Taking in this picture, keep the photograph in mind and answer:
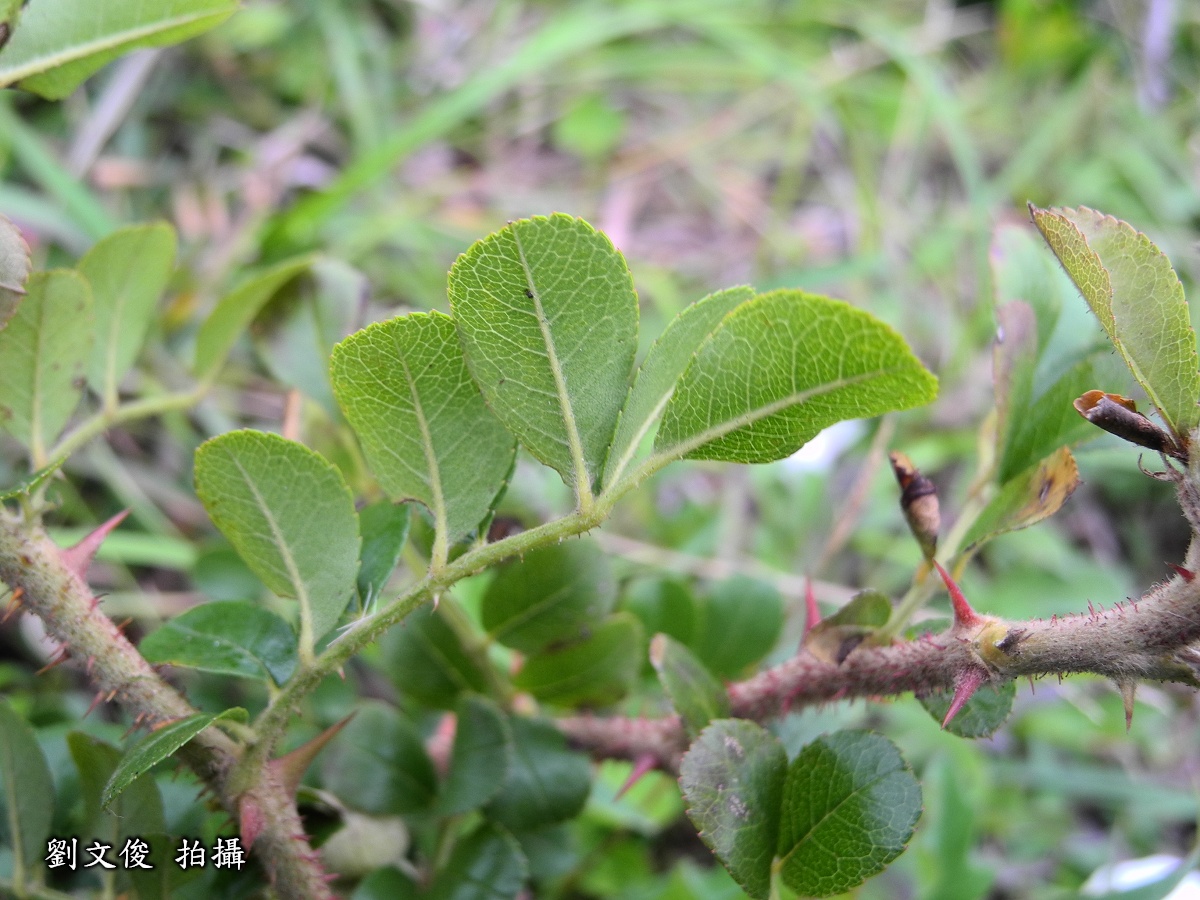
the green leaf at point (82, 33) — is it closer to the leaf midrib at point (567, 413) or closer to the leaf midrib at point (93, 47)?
the leaf midrib at point (93, 47)

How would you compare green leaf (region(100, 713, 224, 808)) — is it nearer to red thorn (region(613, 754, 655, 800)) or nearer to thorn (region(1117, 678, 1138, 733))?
red thorn (region(613, 754, 655, 800))

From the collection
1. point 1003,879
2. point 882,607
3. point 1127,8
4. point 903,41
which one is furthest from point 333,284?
point 1127,8

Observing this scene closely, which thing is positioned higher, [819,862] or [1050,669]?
[1050,669]

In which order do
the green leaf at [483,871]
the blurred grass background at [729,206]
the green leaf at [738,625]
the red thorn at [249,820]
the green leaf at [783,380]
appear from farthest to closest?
the blurred grass background at [729,206]
the green leaf at [738,625]
the green leaf at [483,871]
the red thorn at [249,820]
the green leaf at [783,380]

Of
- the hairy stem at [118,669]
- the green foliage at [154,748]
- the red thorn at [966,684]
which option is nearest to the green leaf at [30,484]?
the hairy stem at [118,669]

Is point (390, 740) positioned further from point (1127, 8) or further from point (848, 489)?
point (1127, 8)

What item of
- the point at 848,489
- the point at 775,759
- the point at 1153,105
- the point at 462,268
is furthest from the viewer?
the point at 1153,105

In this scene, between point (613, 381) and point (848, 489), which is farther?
point (848, 489)
